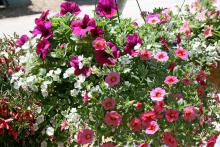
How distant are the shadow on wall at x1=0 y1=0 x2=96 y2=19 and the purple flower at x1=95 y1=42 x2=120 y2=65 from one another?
861cm

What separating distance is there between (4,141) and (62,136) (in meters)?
0.39

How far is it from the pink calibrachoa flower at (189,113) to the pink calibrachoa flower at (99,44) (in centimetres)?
59

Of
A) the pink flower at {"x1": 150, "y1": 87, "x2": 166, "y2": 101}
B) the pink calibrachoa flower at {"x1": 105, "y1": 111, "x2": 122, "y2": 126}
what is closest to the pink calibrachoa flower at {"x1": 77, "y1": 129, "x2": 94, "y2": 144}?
the pink calibrachoa flower at {"x1": 105, "y1": 111, "x2": 122, "y2": 126}

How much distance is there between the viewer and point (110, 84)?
2578 mm

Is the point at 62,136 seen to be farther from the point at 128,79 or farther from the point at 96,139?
the point at 128,79

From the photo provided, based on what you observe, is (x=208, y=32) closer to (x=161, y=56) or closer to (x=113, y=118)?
(x=161, y=56)

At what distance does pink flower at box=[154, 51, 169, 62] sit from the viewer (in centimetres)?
270

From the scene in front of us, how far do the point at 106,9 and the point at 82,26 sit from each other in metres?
0.26

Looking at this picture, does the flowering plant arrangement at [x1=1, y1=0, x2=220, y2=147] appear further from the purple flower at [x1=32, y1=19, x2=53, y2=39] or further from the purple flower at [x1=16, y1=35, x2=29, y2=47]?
the purple flower at [x1=16, y1=35, x2=29, y2=47]

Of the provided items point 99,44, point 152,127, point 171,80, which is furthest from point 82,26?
point 152,127

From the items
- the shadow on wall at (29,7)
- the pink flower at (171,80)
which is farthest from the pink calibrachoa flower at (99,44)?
the shadow on wall at (29,7)

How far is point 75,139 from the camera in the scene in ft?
9.00

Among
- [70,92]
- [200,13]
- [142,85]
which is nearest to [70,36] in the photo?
[70,92]

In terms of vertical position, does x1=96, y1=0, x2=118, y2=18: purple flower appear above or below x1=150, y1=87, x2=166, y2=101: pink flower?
above
